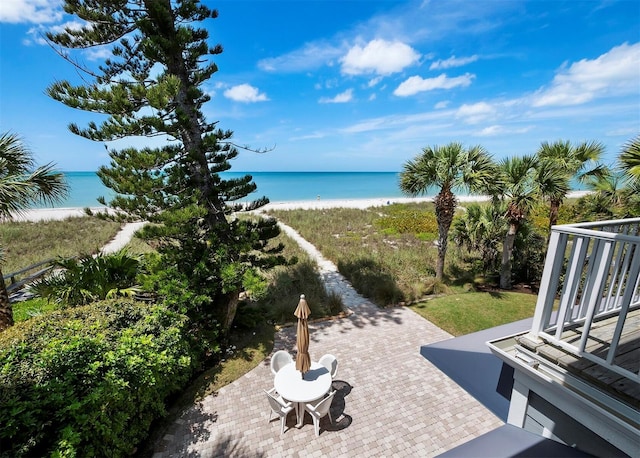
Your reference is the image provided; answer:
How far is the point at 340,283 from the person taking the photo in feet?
33.5

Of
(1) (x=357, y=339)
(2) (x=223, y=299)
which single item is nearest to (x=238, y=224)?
(2) (x=223, y=299)

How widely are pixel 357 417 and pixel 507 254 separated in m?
7.30

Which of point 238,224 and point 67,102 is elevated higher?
point 67,102

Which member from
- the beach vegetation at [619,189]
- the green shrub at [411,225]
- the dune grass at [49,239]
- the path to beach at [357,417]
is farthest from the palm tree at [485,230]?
the dune grass at [49,239]

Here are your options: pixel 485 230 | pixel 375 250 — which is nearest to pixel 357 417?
pixel 485 230

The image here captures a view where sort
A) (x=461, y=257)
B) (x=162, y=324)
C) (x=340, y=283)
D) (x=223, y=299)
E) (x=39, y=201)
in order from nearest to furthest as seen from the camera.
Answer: (x=162, y=324) → (x=39, y=201) → (x=223, y=299) → (x=340, y=283) → (x=461, y=257)

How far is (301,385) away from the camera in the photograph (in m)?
4.23

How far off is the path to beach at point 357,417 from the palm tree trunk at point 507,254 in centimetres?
495

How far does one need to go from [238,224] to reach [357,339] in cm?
381

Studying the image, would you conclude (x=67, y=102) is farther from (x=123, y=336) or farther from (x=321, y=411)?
(x=321, y=411)

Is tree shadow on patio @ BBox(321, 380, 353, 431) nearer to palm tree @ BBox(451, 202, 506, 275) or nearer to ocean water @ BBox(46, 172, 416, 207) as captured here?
ocean water @ BBox(46, 172, 416, 207)

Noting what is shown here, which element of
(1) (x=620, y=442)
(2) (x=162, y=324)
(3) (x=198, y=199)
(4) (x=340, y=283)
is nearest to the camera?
(1) (x=620, y=442)

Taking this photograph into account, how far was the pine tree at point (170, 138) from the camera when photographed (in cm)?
470

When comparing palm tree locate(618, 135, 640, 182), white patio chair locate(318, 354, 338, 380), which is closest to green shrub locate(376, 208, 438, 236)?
palm tree locate(618, 135, 640, 182)
